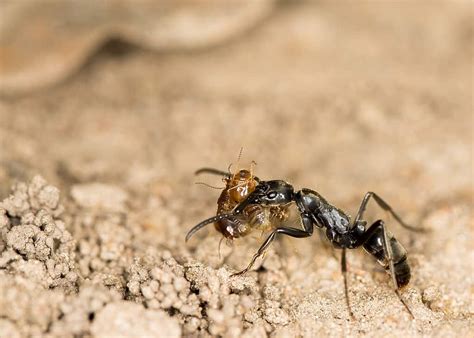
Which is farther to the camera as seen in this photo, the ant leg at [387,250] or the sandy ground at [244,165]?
the ant leg at [387,250]

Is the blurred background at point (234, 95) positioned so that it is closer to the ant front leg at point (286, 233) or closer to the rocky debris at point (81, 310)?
the ant front leg at point (286, 233)

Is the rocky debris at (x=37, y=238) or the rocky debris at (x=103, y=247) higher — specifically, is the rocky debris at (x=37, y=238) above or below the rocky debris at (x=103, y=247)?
above

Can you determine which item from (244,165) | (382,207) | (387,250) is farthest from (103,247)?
(382,207)

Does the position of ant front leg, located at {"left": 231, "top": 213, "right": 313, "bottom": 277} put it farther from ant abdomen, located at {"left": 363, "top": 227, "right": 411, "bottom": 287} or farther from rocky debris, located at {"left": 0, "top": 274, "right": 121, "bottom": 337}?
rocky debris, located at {"left": 0, "top": 274, "right": 121, "bottom": 337}

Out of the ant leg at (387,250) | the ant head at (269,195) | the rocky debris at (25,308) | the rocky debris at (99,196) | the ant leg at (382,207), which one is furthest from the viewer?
the rocky debris at (99,196)

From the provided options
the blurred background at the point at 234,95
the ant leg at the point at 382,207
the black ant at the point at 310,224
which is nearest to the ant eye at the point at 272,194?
the black ant at the point at 310,224

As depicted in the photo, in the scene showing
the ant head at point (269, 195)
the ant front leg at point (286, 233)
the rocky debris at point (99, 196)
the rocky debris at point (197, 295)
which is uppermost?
the ant head at point (269, 195)

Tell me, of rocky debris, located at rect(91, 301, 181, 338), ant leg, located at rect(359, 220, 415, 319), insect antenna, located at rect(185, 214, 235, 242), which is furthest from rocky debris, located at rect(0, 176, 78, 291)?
ant leg, located at rect(359, 220, 415, 319)

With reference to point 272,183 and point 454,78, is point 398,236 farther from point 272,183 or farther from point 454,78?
point 454,78
